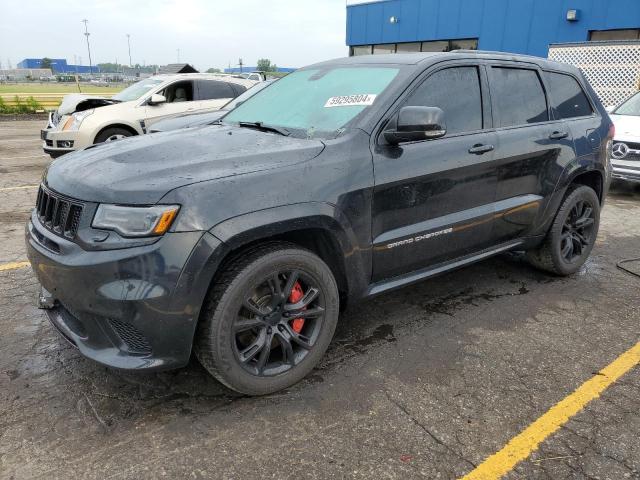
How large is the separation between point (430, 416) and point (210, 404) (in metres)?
1.11

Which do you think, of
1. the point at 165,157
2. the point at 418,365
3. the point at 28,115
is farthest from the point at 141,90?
the point at 28,115

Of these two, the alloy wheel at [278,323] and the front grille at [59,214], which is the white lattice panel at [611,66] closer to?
the alloy wheel at [278,323]

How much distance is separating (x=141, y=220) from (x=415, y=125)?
59.6 inches

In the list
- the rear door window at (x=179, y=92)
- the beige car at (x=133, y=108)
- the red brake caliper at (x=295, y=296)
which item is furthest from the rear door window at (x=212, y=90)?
the red brake caliper at (x=295, y=296)

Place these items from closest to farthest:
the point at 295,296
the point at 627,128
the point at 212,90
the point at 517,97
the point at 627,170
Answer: the point at 295,296 → the point at 517,97 → the point at 627,170 → the point at 627,128 → the point at 212,90

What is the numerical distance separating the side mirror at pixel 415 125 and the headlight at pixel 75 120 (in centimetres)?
751

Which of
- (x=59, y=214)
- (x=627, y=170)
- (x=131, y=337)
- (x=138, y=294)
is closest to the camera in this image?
(x=138, y=294)

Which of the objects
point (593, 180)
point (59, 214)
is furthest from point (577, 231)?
point (59, 214)

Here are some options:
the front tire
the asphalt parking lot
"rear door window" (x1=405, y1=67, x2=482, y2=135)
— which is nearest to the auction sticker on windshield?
"rear door window" (x1=405, y1=67, x2=482, y2=135)

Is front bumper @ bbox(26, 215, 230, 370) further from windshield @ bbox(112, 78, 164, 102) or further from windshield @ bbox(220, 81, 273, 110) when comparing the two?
windshield @ bbox(112, 78, 164, 102)

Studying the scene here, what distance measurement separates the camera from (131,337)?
237 cm

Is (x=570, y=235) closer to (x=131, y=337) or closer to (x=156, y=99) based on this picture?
(x=131, y=337)

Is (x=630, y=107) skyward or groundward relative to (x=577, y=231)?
skyward

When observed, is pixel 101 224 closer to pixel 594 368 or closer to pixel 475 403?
pixel 475 403
